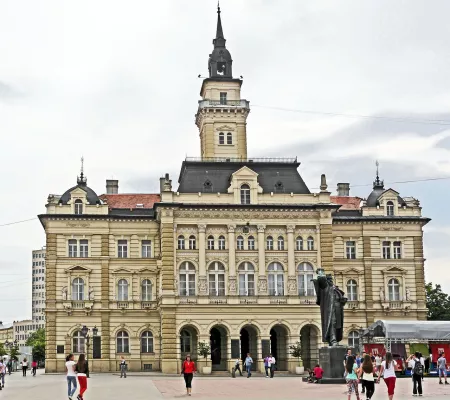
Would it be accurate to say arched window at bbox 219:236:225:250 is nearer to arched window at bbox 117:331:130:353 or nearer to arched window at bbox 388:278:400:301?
arched window at bbox 117:331:130:353

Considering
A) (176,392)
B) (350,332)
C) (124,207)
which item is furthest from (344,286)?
(176,392)

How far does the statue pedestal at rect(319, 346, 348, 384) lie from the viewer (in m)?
42.2

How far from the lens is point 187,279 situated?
75438 mm

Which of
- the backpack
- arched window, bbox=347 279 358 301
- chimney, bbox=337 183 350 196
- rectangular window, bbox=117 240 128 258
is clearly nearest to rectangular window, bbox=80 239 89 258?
rectangular window, bbox=117 240 128 258

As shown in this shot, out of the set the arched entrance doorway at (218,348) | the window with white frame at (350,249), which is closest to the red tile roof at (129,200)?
the arched entrance doorway at (218,348)

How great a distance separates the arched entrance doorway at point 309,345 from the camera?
76625mm

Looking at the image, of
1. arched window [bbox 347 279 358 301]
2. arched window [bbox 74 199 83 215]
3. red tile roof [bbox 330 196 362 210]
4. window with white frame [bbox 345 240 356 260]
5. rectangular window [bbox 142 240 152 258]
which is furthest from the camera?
red tile roof [bbox 330 196 362 210]

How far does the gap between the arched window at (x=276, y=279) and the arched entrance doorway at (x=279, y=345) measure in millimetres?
3008

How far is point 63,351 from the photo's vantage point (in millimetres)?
76562

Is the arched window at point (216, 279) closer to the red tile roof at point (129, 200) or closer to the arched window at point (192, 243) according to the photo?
the arched window at point (192, 243)

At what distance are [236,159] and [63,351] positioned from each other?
23.7 m

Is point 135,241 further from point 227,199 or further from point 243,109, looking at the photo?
point 243,109

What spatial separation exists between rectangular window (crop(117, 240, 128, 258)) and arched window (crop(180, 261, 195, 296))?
6536mm

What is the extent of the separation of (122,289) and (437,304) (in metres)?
33.1
